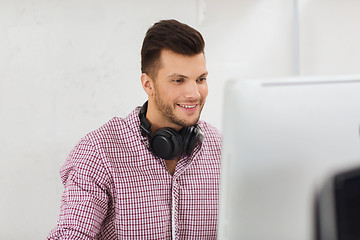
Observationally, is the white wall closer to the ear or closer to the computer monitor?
the ear

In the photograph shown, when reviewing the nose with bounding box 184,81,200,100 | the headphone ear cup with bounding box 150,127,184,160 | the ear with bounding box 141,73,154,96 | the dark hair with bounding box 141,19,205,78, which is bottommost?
the headphone ear cup with bounding box 150,127,184,160

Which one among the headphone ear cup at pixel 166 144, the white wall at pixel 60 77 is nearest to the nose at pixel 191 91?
the headphone ear cup at pixel 166 144

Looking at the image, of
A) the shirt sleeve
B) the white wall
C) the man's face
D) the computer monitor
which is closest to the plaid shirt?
the shirt sleeve

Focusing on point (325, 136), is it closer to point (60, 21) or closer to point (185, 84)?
point (185, 84)

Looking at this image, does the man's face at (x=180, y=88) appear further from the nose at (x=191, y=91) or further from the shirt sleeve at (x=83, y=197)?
the shirt sleeve at (x=83, y=197)

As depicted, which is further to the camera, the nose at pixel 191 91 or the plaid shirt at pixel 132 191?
the nose at pixel 191 91

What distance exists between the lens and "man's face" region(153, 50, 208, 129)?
4.17 feet

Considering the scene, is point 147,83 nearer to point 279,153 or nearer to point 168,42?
point 168,42

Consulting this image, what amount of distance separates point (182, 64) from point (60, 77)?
712 millimetres

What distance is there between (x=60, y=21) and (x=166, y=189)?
3.12 ft

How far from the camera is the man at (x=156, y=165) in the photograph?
1.17m

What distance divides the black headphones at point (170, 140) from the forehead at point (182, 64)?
0.17m

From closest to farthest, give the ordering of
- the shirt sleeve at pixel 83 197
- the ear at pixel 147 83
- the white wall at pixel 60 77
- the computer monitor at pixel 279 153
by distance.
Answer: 1. the computer monitor at pixel 279 153
2. the shirt sleeve at pixel 83 197
3. the ear at pixel 147 83
4. the white wall at pixel 60 77

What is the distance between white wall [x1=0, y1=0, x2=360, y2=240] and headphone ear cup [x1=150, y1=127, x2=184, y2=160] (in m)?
Answer: 0.67
